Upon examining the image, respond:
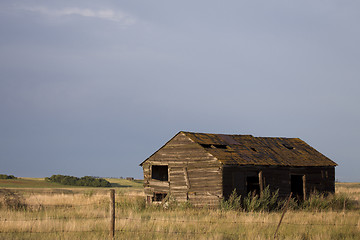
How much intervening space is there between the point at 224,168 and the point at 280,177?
4.73 metres

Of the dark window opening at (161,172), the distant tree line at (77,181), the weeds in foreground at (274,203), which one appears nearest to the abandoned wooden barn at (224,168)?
the dark window opening at (161,172)

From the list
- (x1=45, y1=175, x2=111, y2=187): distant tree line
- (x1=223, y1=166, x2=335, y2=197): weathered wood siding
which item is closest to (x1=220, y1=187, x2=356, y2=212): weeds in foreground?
(x1=223, y1=166, x2=335, y2=197): weathered wood siding

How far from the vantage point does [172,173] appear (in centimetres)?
2836

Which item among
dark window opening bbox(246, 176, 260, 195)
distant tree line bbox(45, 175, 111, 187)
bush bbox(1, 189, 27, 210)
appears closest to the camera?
bush bbox(1, 189, 27, 210)

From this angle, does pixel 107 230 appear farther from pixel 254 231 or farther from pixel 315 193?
pixel 315 193

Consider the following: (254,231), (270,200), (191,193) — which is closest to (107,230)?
(254,231)

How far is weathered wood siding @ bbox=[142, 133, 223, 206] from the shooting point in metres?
26.3

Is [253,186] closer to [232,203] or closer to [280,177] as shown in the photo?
[280,177]

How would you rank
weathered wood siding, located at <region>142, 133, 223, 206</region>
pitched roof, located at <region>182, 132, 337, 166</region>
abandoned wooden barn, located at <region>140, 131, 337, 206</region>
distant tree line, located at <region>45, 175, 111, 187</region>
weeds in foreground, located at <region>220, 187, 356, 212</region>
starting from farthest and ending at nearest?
distant tree line, located at <region>45, 175, 111, 187</region>
pitched roof, located at <region>182, 132, 337, 166</region>
abandoned wooden barn, located at <region>140, 131, 337, 206</region>
weathered wood siding, located at <region>142, 133, 223, 206</region>
weeds in foreground, located at <region>220, 187, 356, 212</region>

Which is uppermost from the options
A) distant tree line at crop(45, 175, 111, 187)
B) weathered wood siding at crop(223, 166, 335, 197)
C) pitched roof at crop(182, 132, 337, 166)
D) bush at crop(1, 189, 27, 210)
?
pitched roof at crop(182, 132, 337, 166)

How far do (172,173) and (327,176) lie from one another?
1108 cm

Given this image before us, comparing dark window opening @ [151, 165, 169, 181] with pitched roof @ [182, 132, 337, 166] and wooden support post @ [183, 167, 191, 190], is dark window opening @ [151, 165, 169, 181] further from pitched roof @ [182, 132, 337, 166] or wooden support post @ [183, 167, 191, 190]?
wooden support post @ [183, 167, 191, 190]

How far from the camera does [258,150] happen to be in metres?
30.2

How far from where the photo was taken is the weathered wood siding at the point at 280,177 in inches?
1038
